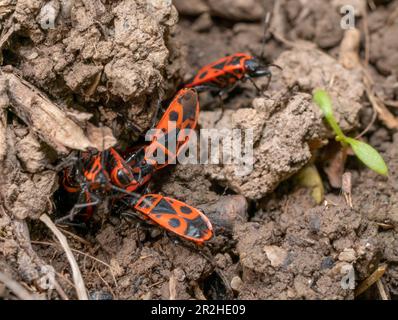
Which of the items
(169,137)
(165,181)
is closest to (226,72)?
(169,137)

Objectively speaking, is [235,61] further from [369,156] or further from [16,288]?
[16,288]

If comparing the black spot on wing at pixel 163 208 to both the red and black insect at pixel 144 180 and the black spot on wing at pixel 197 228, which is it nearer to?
the red and black insect at pixel 144 180

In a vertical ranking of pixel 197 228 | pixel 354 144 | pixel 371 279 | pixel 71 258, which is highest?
pixel 71 258

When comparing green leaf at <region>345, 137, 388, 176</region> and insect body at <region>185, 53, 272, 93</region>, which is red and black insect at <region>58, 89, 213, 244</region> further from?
green leaf at <region>345, 137, 388, 176</region>

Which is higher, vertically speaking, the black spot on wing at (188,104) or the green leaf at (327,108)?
the black spot on wing at (188,104)

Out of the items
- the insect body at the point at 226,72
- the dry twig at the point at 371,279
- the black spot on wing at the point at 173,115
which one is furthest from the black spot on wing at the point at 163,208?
the dry twig at the point at 371,279

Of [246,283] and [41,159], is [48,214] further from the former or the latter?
[246,283]

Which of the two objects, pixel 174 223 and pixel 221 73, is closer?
pixel 174 223
